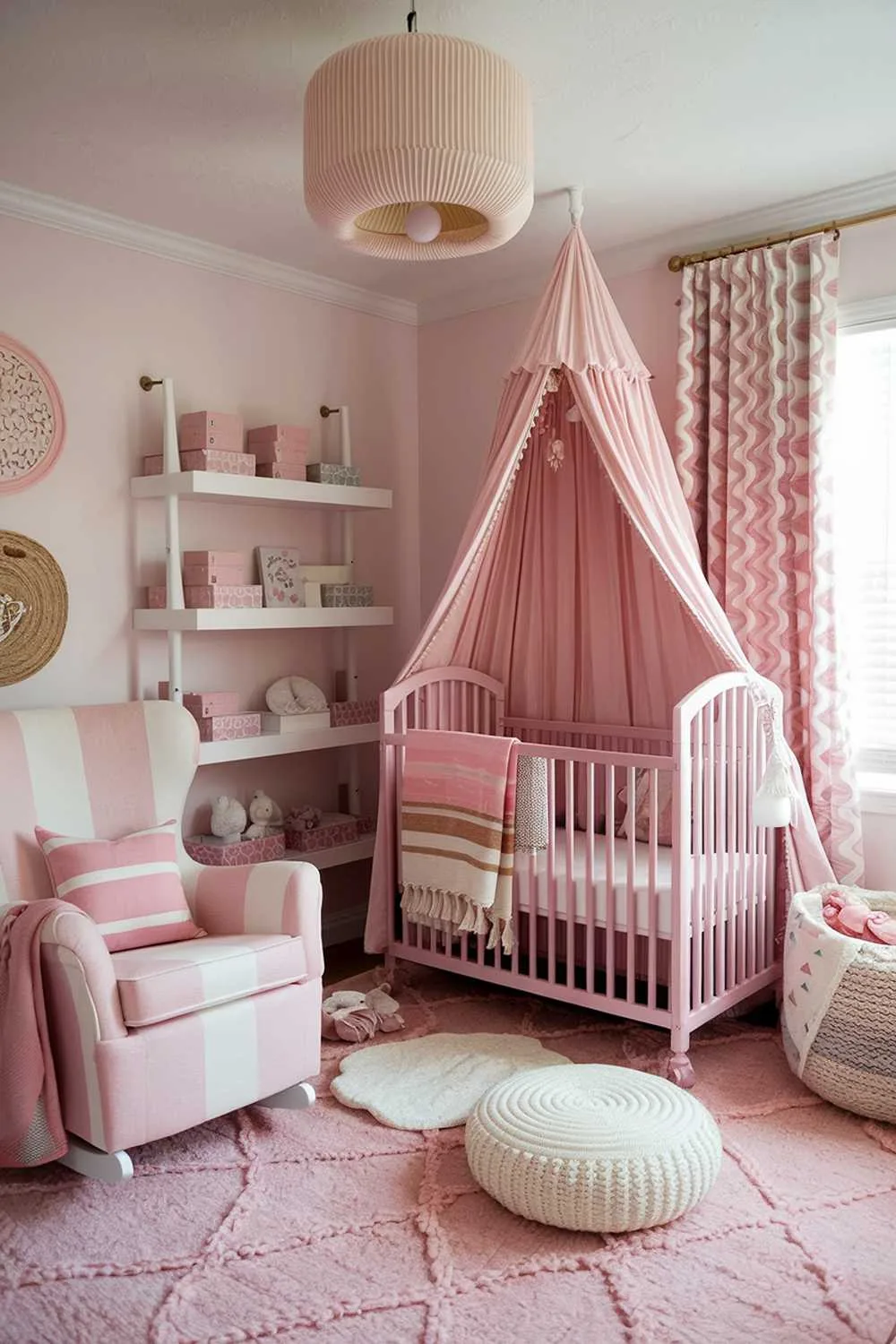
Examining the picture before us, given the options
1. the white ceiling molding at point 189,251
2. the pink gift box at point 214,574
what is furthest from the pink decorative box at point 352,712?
the white ceiling molding at point 189,251

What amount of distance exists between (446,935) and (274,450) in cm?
175

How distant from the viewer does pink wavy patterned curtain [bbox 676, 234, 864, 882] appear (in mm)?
3434

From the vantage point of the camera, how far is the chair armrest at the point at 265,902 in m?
2.88

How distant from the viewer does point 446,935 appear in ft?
11.5

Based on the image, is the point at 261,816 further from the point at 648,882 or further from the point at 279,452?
the point at 648,882

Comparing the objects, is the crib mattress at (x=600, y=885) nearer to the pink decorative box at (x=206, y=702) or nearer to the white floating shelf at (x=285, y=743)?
the white floating shelf at (x=285, y=743)

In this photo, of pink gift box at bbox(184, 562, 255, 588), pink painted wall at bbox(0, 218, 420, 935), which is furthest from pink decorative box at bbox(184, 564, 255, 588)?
pink painted wall at bbox(0, 218, 420, 935)

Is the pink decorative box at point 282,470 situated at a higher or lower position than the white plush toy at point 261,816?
higher

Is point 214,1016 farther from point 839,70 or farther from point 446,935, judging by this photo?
point 839,70

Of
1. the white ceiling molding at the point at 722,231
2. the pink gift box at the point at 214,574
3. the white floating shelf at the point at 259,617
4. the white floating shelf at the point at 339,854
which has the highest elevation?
the white ceiling molding at the point at 722,231

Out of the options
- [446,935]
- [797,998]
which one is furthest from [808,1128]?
[446,935]

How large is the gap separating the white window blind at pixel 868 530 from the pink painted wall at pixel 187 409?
1878mm

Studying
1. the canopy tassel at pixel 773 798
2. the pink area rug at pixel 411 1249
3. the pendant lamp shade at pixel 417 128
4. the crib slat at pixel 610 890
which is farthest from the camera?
the crib slat at pixel 610 890

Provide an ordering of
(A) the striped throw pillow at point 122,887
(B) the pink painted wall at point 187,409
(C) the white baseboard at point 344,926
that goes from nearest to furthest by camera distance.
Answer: (A) the striped throw pillow at point 122,887, (B) the pink painted wall at point 187,409, (C) the white baseboard at point 344,926
